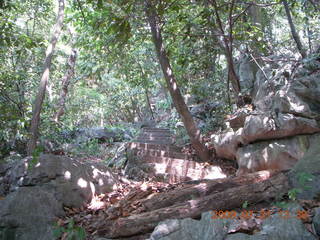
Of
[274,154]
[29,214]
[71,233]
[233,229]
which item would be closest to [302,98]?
[274,154]

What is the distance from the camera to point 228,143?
21.8 ft

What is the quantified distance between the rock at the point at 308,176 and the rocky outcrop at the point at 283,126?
200 centimetres

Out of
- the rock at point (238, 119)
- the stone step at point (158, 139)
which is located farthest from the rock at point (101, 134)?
the rock at point (238, 119)

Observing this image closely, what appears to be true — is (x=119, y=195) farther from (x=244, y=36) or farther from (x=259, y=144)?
(x=244, y=36)

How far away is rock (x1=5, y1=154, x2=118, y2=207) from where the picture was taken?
3695 mm

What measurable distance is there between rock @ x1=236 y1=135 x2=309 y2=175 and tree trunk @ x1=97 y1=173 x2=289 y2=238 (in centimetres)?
247

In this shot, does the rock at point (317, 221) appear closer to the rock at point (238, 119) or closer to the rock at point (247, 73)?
the rock at point (238, 119)

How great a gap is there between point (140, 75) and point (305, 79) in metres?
8.44

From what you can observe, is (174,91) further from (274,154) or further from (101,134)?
(101,134)

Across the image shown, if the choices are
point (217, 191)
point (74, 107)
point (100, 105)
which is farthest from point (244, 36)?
point (100, 105)

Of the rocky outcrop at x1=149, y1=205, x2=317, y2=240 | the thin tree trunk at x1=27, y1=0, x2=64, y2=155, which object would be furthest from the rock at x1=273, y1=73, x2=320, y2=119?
the thin tree trunk at x1=27, y1=0, x2=64, y2=155

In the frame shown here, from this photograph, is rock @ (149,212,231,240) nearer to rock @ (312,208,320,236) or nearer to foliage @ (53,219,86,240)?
rock @ (312,208,320,236)

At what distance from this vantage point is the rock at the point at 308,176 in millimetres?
2684

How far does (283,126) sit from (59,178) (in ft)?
14.5
